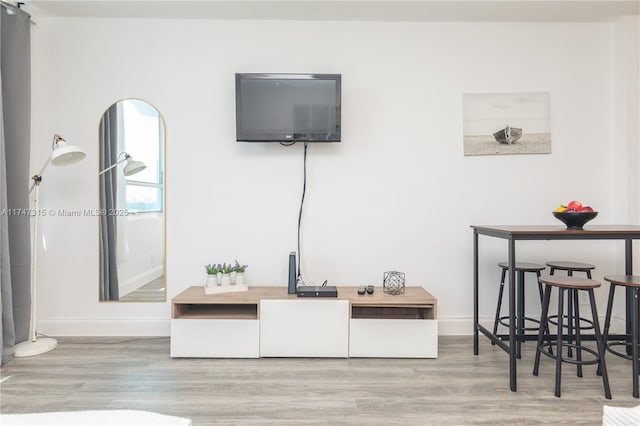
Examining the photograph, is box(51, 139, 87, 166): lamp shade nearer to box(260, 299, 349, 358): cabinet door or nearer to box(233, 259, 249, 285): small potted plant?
box(233, 259, 249, 285): small potted plant

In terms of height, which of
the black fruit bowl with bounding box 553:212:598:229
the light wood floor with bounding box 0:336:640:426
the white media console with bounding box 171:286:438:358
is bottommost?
the light wood floor with bounding box 0:336:640:426

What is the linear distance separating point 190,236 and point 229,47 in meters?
1.52

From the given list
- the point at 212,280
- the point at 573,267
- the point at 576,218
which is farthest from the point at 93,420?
the point at 573,267

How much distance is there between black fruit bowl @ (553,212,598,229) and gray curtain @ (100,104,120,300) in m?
3.20

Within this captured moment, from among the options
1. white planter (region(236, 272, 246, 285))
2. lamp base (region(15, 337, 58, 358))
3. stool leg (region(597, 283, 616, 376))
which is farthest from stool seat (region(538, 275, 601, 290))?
lamp base (region(15, 337, 58, 358))

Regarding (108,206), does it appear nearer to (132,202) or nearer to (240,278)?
(132,202)

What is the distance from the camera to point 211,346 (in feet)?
8.64

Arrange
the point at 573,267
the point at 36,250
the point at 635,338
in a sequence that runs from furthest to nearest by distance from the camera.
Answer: the point at 36,250 → the point at 573,267 → the point at 635,338

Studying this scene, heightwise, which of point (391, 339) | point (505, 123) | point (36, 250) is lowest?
point (391, 339)

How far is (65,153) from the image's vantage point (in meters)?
2.56

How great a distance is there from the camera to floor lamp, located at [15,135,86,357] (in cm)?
260

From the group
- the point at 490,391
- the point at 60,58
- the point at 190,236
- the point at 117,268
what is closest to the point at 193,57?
the point at 60,58

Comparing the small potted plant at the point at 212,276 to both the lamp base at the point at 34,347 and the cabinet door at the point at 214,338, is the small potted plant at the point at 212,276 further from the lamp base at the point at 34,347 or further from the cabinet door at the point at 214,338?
the lamp base at the point at 34,347

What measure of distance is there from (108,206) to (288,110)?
1.62 metres
